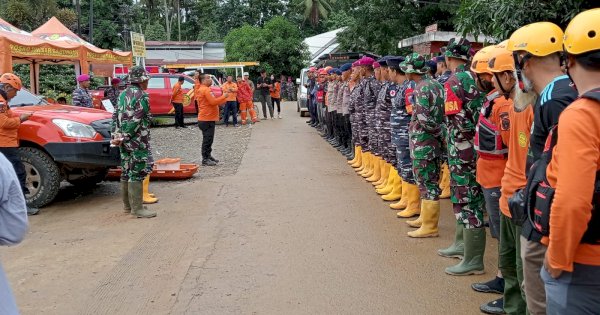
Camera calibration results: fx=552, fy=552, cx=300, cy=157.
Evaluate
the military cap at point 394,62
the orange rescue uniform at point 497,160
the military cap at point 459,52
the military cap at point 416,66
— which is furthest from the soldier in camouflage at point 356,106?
the orange rescue uniform at point 497,160

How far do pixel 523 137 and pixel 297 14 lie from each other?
52681mm

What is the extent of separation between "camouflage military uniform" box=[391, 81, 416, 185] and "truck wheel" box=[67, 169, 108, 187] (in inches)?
171

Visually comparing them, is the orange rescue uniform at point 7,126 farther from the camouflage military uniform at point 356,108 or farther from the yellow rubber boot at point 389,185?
the camouflage military uniform at point 356,108

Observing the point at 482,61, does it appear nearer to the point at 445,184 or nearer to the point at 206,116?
the point at 445,184

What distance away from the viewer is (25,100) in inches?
332

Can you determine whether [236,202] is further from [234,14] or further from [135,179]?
[234,14]

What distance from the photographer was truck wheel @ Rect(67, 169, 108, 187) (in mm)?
8055

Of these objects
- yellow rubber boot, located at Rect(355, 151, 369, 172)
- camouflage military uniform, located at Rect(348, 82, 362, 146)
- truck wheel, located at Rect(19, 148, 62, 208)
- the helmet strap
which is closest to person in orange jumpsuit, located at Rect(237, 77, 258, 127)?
camouflage military uniform, located at Rect(348, 82, 362, 146)

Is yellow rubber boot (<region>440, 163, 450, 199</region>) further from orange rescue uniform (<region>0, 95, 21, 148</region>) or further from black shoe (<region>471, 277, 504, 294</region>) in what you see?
orange rescue uniform (<region>0, 95, 21, 148</region>)

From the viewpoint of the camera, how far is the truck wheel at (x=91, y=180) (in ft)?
26.4

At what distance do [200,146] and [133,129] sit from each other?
7.18 m

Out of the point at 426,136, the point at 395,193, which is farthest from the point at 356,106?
the point at 426,136

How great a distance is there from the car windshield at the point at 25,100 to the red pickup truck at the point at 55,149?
73 centimetres

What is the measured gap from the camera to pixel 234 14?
54219mm
